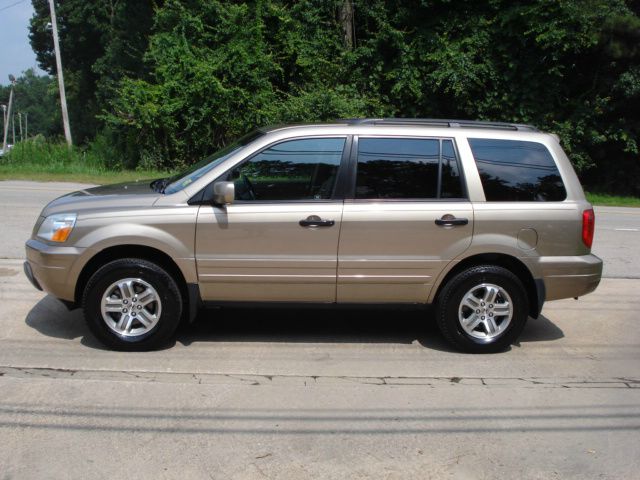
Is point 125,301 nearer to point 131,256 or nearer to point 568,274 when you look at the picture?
point 131,256

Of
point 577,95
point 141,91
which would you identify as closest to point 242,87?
point 141,91

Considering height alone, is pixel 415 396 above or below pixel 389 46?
below

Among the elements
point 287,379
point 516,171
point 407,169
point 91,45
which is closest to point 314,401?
point 287,379

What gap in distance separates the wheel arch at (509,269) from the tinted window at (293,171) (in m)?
1.22

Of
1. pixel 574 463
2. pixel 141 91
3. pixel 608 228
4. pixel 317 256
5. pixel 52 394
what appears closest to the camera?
pixel 574 463

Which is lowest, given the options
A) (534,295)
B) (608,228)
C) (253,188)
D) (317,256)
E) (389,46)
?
(608,228)

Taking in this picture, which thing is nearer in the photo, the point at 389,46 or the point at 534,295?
the point at 534,295

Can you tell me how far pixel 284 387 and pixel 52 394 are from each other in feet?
5.21

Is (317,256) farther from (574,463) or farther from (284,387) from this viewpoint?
(574,463)

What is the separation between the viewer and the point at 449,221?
5238 millimetres

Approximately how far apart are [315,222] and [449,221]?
1.08m

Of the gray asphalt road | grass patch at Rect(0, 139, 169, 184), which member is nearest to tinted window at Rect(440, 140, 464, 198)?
the gray asphalt road

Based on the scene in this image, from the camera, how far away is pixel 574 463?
12.3 ft

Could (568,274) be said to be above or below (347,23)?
below
